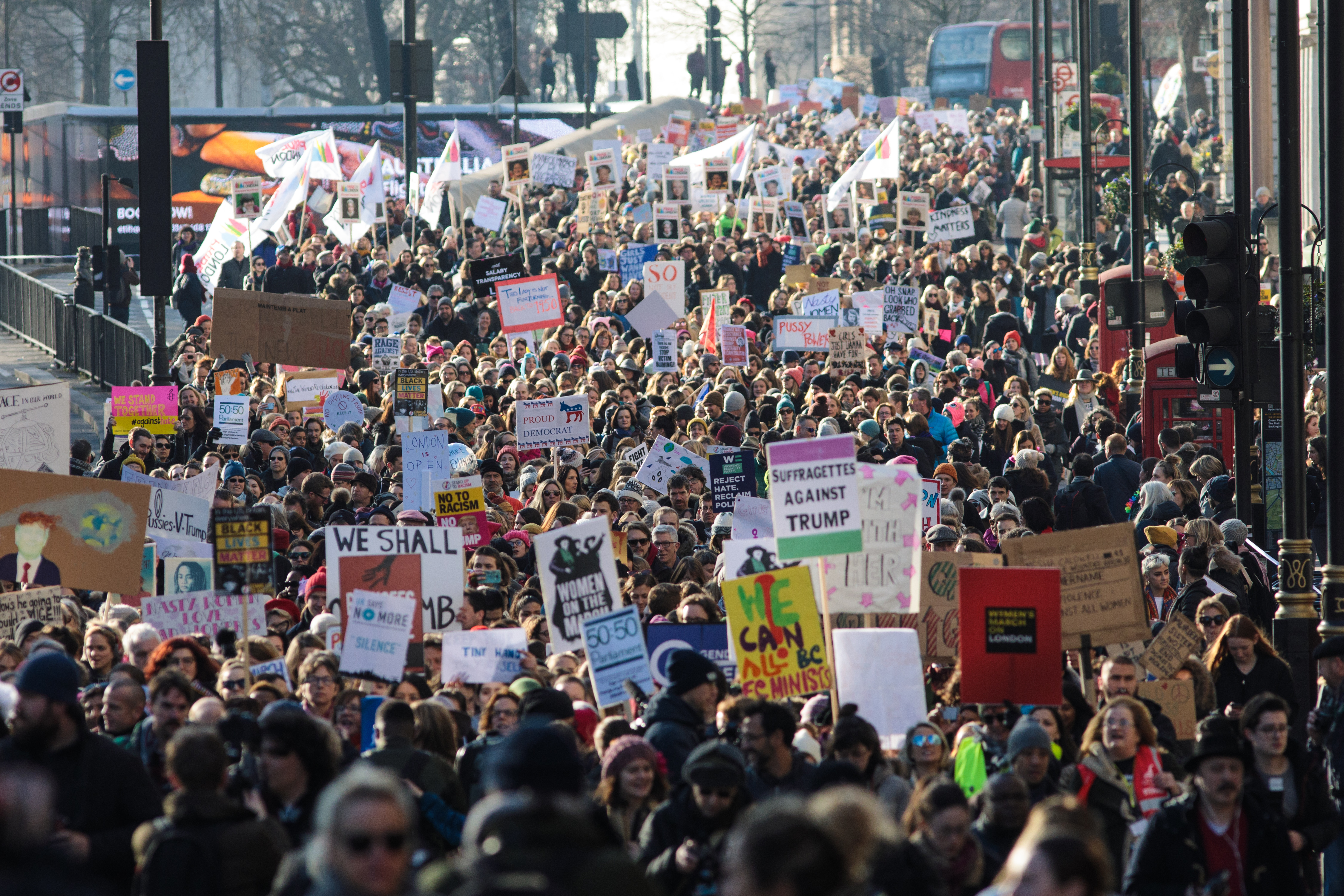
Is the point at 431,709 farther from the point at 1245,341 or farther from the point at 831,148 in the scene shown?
the point at 831,148

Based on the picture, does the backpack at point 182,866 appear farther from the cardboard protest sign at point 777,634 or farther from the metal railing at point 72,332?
the metal railing at point 72,332

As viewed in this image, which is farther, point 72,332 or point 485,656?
point 72,332

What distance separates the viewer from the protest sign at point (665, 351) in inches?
816

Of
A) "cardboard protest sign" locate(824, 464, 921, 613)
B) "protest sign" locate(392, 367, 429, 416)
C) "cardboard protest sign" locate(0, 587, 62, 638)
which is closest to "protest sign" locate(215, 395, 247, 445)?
"protest sign" locate(392, 367, 429, 416)

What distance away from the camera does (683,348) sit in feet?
72.4

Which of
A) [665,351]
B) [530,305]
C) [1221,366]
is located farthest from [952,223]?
[1221,366]

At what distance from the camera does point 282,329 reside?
1912 cm

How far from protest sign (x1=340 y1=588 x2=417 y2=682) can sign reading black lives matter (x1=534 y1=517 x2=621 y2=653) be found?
0.99 meters

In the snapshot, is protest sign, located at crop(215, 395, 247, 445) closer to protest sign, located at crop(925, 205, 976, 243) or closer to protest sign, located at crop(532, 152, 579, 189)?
protest sign, located at crop(925, 205, 976, 243)

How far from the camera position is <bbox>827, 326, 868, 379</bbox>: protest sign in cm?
2055

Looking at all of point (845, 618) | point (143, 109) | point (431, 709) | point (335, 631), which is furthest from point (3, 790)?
point (143, 109)

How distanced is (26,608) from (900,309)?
14.0 m

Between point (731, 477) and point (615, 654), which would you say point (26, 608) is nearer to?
point (615, 654)

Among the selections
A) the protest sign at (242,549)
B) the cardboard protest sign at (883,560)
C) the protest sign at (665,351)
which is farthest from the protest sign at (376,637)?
the protest sign at (665,351)
